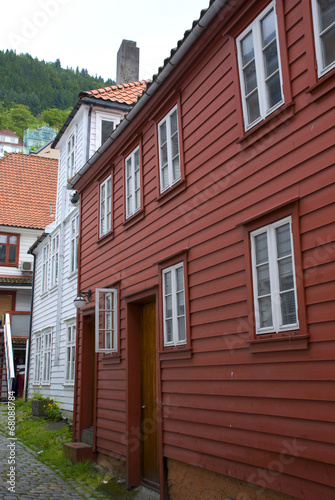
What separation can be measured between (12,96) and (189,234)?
131m

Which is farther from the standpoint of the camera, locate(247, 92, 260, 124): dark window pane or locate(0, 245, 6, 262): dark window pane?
locate(0, 245, 6, 262): dark window pane

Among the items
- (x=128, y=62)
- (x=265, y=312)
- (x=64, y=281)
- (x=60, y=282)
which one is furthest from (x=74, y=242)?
(x=265, y=312)

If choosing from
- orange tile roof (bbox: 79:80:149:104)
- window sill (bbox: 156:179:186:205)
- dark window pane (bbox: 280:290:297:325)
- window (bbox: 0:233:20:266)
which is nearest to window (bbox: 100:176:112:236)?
window sill (bbox: 156:179:186:205)

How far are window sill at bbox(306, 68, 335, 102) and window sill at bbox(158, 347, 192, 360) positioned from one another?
351cm

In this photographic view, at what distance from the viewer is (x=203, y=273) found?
261 inches

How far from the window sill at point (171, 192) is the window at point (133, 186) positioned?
3.79 feet

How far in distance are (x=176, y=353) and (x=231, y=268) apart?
1.80 meters

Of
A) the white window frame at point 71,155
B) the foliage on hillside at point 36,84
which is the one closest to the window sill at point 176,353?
the white window frame at point 71,155

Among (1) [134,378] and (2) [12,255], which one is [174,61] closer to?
(1) [134,378]

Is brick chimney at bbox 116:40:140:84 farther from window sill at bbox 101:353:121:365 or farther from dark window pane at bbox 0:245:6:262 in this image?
dark window pane at bbox 0:245:6:262

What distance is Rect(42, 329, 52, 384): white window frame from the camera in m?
17.4

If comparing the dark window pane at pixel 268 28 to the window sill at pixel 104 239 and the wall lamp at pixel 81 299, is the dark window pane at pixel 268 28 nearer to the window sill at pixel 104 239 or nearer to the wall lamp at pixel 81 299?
the window sill at pixel 104 239

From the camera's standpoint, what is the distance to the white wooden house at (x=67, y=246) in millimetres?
14836

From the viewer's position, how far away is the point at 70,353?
14.9 m
